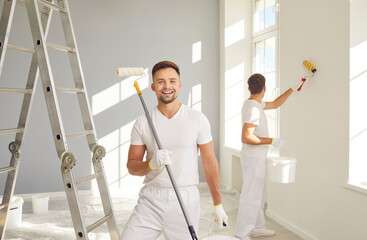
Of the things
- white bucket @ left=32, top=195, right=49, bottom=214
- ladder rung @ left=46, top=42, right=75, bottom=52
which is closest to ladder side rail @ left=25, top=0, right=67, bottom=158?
ladder rung @ left=46, top=42, right=75, bottom=52

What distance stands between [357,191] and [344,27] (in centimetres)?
124

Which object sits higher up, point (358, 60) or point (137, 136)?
point (358, 60)

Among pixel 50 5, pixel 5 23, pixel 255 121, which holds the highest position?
pixel 50 5

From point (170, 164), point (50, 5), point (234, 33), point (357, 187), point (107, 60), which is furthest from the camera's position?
point (234, 33)

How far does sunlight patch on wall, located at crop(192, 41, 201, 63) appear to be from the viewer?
5.26 metres

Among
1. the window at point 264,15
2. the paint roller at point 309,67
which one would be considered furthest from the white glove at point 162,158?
the window at point 264,15

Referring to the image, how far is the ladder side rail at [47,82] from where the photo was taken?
1.89m

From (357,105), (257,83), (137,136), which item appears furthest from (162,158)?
(357,105)

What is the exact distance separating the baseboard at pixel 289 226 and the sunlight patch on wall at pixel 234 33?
100 inches

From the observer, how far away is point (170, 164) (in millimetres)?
1842

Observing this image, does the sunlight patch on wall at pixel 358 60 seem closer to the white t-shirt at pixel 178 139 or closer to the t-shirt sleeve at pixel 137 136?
the white t-shirt at pixel 178 139

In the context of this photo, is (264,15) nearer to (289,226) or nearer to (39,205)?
(289,226)

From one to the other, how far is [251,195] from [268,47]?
7.87 feet

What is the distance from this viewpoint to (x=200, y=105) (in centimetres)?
533
